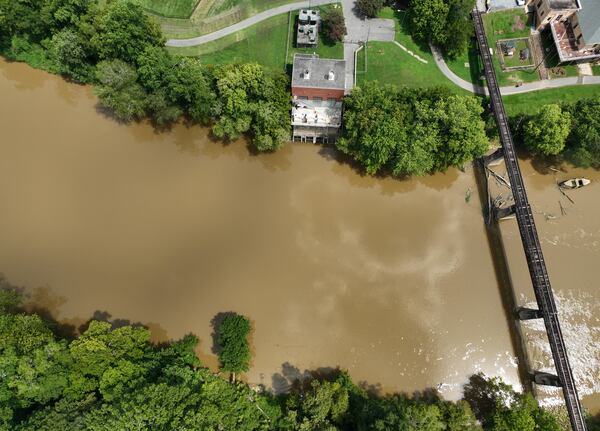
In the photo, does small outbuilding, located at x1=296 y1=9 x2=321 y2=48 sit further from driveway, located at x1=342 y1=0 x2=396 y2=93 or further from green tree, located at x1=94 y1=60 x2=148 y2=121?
green tree, located at x1=94 y1=60 x2=148 y2=121

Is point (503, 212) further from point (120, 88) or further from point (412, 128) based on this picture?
point (120, 88)

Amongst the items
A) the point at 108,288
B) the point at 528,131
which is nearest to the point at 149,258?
the point at 108,288

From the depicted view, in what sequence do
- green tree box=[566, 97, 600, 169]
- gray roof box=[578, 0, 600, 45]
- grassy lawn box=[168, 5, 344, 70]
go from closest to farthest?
green tree box=[566, 97, 600, 169] < gray roof box=[578, 0, 600, 45] < grassy lawn box=[168, 5, 344, 70]

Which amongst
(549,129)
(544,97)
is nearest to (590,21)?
(544,97)

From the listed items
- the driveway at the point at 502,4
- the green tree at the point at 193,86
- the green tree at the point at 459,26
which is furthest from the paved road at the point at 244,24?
the driveway at the point at 502,4

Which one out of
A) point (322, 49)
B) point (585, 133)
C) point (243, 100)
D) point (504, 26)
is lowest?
point (585, 133)

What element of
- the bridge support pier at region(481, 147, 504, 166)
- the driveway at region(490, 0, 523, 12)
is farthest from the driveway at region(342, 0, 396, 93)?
the bridge support pier at region(481, 147, 504, 166)

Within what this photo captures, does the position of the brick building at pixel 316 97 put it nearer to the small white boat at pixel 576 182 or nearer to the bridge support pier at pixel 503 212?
the bridge support pier at pixel 503 212
